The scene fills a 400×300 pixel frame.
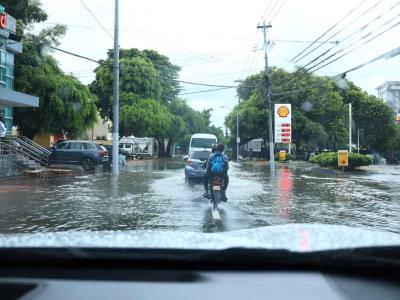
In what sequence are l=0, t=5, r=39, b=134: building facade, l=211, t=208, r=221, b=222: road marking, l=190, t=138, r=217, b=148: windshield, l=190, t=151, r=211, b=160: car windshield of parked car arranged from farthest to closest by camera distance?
l=190, t=138, r=217, b=148: windshield < l=0, t=5, r=39, b=134: building facade < l=190, t=151, r=211, b=160: car windshield of parked car < l=211, t=208, r=221, b=222: road marking

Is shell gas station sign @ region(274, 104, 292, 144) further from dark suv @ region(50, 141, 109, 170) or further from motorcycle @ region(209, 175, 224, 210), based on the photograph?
motorcycle @ region(209, 175, 224, 210)

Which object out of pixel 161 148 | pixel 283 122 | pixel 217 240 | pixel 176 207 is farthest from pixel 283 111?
pixel 161 148

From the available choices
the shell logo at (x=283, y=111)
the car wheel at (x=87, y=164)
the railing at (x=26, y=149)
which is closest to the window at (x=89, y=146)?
the car wheel at (x=87, y=164)

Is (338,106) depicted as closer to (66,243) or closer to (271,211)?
(271,211)

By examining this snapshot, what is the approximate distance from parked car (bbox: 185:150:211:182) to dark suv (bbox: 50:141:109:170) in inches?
370

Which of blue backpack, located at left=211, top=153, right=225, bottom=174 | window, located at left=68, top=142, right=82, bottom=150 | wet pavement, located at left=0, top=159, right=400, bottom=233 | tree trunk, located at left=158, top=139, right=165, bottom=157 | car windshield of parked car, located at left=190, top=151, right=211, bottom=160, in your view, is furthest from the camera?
tree trunk, located at left=158, top=139, right=165, bottom=157

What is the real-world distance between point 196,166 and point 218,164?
696 cm

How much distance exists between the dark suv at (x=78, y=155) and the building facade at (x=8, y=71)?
289cm

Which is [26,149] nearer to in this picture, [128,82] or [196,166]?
[196,166]

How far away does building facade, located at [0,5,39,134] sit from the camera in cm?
2145

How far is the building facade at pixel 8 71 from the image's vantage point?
21453 millimetres

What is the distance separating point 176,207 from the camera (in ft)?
38.8

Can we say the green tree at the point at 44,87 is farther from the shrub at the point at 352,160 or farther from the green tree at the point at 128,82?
the green tree at the point at 128,82

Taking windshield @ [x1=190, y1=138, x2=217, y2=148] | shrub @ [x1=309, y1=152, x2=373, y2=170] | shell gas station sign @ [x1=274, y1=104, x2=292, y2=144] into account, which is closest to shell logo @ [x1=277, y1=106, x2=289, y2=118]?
shell gas station sign @ [x1=274, y1=104, x2=292, y2=144]
